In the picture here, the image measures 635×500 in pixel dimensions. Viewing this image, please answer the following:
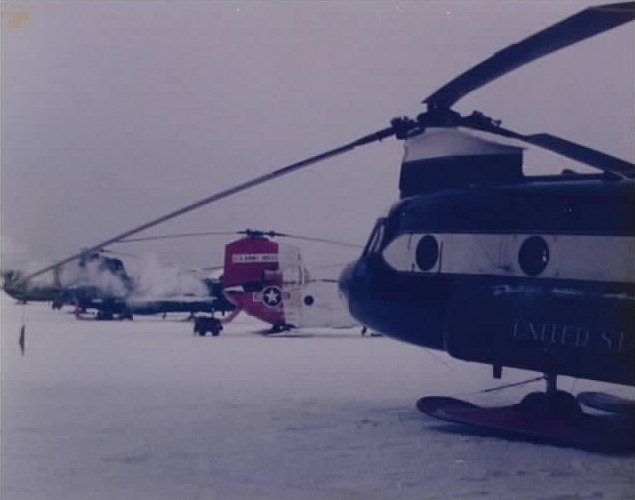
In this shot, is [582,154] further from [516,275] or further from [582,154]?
[516,275]

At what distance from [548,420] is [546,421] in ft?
0.08

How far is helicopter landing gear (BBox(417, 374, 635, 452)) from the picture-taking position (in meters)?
3.82

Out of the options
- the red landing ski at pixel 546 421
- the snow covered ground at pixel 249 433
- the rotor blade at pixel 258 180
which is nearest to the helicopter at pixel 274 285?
the rotor blade at pixel 258 180

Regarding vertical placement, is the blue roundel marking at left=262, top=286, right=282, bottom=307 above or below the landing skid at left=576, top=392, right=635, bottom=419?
above

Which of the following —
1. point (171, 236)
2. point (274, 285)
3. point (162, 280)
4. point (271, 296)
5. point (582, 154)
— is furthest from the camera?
point (271, 296)

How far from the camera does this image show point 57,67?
3.98 m

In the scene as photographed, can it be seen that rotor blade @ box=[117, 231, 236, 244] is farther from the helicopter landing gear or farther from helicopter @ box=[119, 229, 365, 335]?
the helicopter landing gear

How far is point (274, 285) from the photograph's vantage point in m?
7.49

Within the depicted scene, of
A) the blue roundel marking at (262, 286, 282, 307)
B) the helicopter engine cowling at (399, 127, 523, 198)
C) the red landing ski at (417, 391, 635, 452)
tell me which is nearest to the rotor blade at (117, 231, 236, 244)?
A: the helicopter engine cowling at (399, 127, 523, 198)

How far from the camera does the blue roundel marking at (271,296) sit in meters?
7.88

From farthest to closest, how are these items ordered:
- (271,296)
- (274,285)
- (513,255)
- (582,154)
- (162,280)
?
(271,296) → (274,285) → (162,280) → (513,255) → (582,154)

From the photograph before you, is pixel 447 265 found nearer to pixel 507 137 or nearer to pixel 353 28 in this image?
pixel 507 137

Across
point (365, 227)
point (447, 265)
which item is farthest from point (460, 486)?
point (365, 227)

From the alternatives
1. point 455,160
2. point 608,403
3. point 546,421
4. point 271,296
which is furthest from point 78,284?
point 608,403
